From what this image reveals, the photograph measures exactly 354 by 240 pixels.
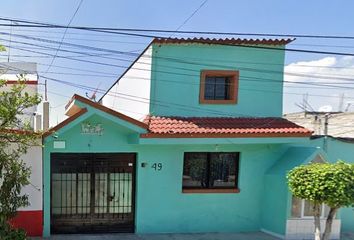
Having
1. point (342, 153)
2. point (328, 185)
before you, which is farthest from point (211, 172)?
point (342, 153)

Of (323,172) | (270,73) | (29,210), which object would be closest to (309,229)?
(323,172)

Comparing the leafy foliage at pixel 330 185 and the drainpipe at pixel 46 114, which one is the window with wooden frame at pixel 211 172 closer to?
the leafy foliage at pixel 330 185

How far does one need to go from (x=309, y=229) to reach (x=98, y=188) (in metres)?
6.79

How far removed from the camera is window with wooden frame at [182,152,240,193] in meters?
11.5

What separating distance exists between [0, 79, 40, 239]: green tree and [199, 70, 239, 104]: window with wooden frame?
5736mm

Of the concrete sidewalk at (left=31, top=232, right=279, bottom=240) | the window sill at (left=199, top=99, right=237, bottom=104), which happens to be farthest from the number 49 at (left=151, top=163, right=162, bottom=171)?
the window sill at (left=199, top=99, right=237, bottom=104)

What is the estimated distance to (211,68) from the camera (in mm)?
11695

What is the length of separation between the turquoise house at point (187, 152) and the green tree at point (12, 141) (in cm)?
205

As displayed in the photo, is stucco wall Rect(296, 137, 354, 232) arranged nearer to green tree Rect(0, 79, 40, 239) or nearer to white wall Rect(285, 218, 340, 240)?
white wall Rect(285, 218, 340, 240)

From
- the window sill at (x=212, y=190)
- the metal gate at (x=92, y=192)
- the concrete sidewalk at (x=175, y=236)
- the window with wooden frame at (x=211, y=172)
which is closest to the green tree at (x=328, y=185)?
the concrete sidewalk at (x=175, y=236)

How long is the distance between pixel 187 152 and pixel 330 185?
15.1ft

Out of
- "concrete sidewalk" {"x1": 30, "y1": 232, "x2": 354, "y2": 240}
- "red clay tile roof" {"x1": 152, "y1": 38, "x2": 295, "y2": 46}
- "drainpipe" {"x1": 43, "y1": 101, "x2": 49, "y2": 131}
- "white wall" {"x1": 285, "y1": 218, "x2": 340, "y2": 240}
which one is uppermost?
"red clay tile roof" {"x1": 152, "y1": 38, "x2": 295, "y2": 46}

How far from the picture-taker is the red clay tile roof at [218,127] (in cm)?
1036

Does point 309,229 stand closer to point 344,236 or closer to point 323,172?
point 344,236
